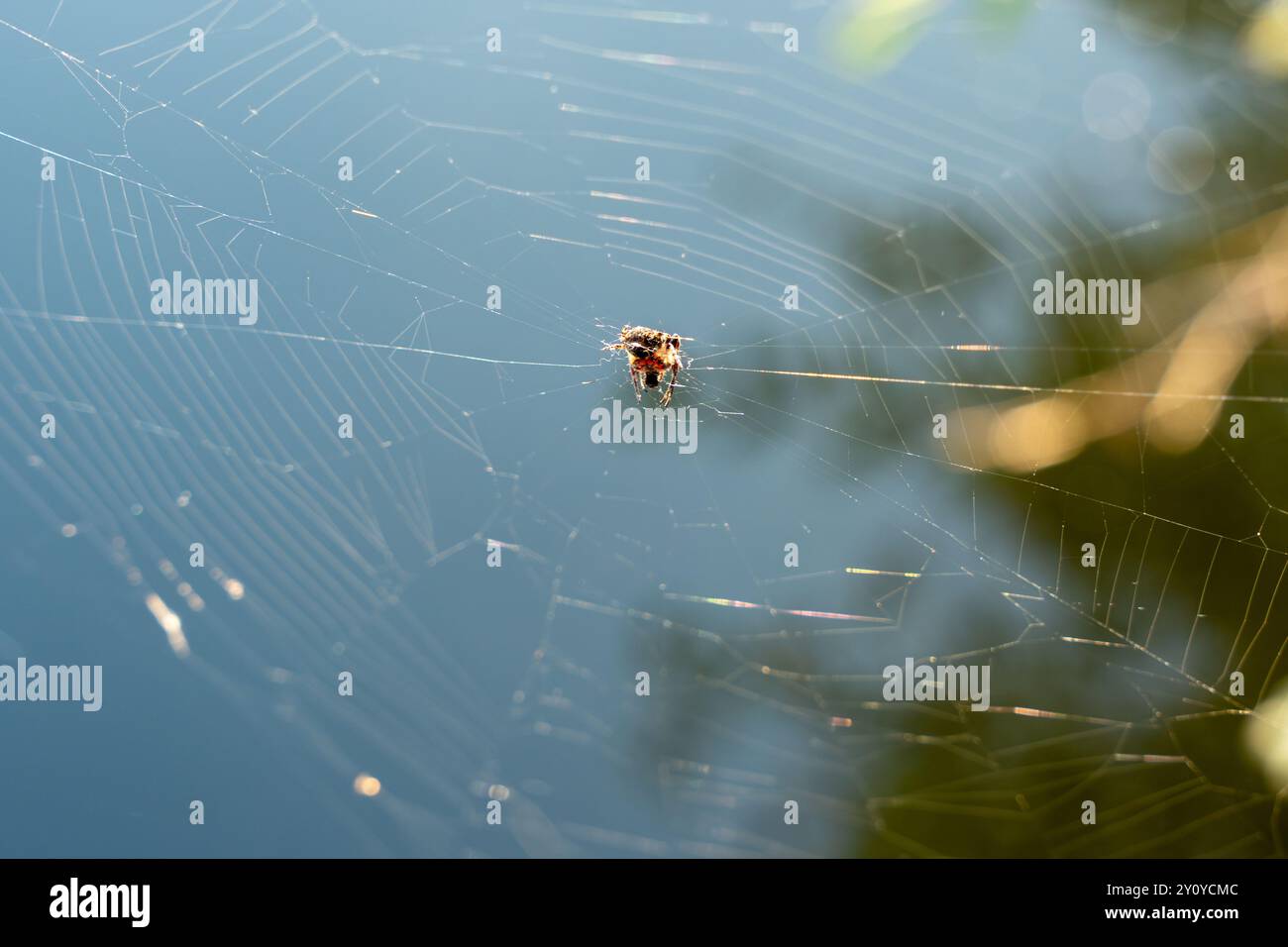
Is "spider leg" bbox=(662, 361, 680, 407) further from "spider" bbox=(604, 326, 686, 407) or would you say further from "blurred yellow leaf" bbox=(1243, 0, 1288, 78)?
"blurred yellow leaf" bbox=(1243, 0, 1288, 78)

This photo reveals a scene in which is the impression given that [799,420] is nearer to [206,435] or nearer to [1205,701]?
[1205,701]

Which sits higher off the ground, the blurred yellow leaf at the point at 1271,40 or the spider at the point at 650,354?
the blurred yellow leaf at the point at 1271,40

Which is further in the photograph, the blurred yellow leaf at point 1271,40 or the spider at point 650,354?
the spider at point 650,354

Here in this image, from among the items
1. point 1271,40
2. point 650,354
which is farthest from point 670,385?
point 1271,40

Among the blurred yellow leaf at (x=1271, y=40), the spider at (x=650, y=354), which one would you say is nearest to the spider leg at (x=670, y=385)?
the spider at (x=650, y=354)

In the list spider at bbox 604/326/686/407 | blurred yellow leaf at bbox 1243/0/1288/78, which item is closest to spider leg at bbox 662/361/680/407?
spider at bbox 604/326/686/407

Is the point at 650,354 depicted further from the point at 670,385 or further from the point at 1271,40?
the point at 1271,40

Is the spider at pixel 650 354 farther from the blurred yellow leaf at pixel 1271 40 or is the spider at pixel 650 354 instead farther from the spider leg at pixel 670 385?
the blurred yellow leaf at pixel 1271 40

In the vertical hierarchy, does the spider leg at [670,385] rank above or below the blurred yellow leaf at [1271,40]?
below

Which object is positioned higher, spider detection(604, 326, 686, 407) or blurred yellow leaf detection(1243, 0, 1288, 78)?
blurred yellow leaf detection(1243, 0, 1288, 78)
